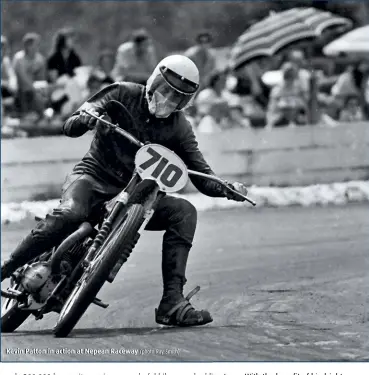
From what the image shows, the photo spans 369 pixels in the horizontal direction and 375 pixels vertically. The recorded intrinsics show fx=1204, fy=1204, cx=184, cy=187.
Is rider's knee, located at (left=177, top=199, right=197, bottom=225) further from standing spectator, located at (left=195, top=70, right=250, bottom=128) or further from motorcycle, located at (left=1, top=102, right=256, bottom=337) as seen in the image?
standing spectator, located at (left=195, top=70, right=250, bottom=128)

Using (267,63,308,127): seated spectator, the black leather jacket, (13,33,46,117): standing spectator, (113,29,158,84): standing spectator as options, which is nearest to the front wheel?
the black leather jacket

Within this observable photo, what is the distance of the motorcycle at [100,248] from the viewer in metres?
7.00

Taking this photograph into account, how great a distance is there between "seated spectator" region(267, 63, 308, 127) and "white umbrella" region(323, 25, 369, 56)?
77 cm

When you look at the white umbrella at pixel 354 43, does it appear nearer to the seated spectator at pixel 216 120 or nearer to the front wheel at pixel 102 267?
the seated spectator at pixel 216 120

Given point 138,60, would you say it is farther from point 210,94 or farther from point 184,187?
point 184,187

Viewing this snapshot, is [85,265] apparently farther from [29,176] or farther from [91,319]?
[29,176]

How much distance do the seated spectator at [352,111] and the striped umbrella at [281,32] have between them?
131cm

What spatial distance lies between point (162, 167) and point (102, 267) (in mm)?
727

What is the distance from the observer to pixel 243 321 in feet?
26.4

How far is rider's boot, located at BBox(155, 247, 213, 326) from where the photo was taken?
7.70 meters

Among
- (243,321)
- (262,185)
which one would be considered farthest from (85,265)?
(262,185)

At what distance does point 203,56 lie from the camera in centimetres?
1520

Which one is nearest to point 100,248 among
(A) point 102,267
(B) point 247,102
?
(A) point 102,267

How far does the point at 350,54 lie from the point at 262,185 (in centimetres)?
417
